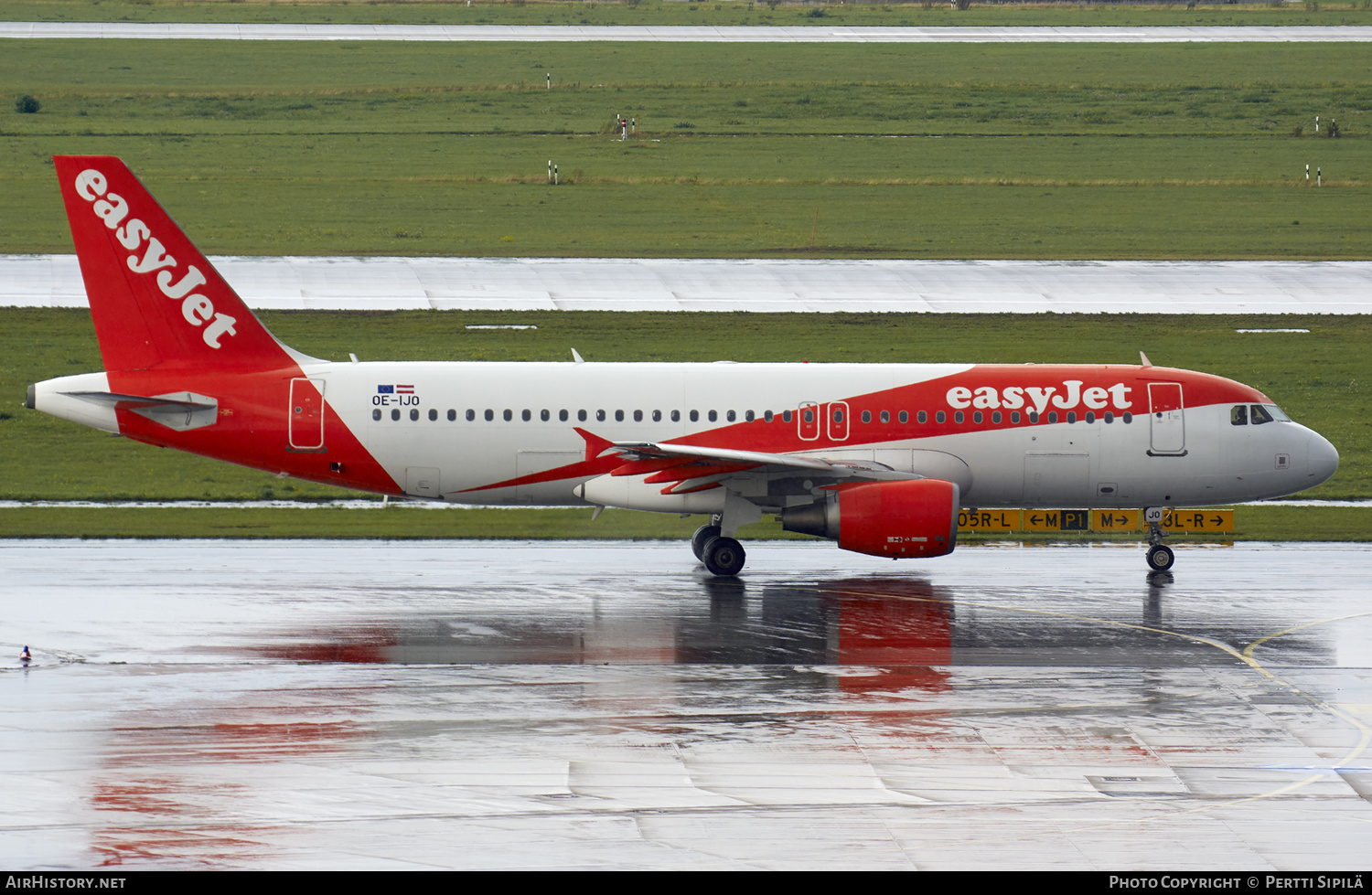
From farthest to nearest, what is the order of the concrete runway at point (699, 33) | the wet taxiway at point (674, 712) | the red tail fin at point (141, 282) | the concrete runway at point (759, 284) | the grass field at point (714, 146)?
the concrete runway at point (699, 33), the grass field at point (714, 146), the concrete runway at point (759, 284), the red tail fin at point (141, 282), the wet taxiway at point (674, 712)

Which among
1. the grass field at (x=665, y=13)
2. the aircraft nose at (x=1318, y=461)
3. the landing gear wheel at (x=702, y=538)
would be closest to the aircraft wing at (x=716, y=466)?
the landing gear wheel at (x=702, y=538)

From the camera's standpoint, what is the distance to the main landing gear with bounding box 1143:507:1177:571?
3338 centimetres

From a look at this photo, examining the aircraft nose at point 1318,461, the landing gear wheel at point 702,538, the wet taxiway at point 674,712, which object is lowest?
the wet taxiway at point 674,712

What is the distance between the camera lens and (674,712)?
22359 mm

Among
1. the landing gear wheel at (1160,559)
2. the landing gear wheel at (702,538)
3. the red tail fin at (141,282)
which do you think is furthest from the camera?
the landing gear wheel at (702,538)

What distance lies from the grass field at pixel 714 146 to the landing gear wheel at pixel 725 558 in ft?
120

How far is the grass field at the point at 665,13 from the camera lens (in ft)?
416

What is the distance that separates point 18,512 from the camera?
1484 inches

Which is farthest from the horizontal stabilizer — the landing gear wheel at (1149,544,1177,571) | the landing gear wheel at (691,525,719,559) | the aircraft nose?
the aircraft nose

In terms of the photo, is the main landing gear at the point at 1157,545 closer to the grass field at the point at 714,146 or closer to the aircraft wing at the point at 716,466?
the aircraft wing at the point at 716,466

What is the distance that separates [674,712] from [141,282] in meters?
16.4

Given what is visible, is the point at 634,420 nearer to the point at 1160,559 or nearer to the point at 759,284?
the point at 1160,559

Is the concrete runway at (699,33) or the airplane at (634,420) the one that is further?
the concrete runway at (699,33)

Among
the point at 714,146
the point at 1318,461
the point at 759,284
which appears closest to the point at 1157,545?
the point at 1318,461
